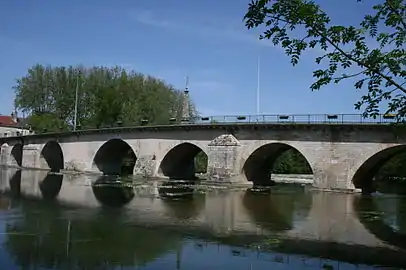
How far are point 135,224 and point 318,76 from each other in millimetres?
11003

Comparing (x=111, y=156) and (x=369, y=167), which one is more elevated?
(x=111, y=156)

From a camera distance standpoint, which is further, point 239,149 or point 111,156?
point 111,156

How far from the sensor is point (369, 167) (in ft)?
116

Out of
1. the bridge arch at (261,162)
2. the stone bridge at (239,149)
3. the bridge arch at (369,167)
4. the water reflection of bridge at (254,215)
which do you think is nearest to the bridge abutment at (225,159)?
the stone bridge at (239,149)

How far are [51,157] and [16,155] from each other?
9.28 meters

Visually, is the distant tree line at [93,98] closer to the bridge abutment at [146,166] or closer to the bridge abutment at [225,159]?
the bridge abutment at [146,166]

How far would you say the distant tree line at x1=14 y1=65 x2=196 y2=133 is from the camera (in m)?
67.6

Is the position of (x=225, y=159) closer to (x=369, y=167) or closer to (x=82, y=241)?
(x=369, y=167)

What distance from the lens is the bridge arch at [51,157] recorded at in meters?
63.7

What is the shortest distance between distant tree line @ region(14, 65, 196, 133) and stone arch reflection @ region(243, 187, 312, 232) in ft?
127

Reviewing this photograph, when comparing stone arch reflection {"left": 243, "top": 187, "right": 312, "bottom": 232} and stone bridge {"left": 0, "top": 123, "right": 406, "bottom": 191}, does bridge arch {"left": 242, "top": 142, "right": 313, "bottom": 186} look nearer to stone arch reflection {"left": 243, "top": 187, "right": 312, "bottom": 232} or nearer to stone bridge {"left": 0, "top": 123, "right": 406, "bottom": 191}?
stone bridge {"left": 0, "top": 123, "right": 406, "bottom": 191}

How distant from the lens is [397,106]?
6.70 meters

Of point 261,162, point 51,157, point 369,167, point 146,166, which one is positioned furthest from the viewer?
point 51,157

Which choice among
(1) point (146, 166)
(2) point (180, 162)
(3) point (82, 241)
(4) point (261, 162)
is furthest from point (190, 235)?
(2) point (180, 162)
